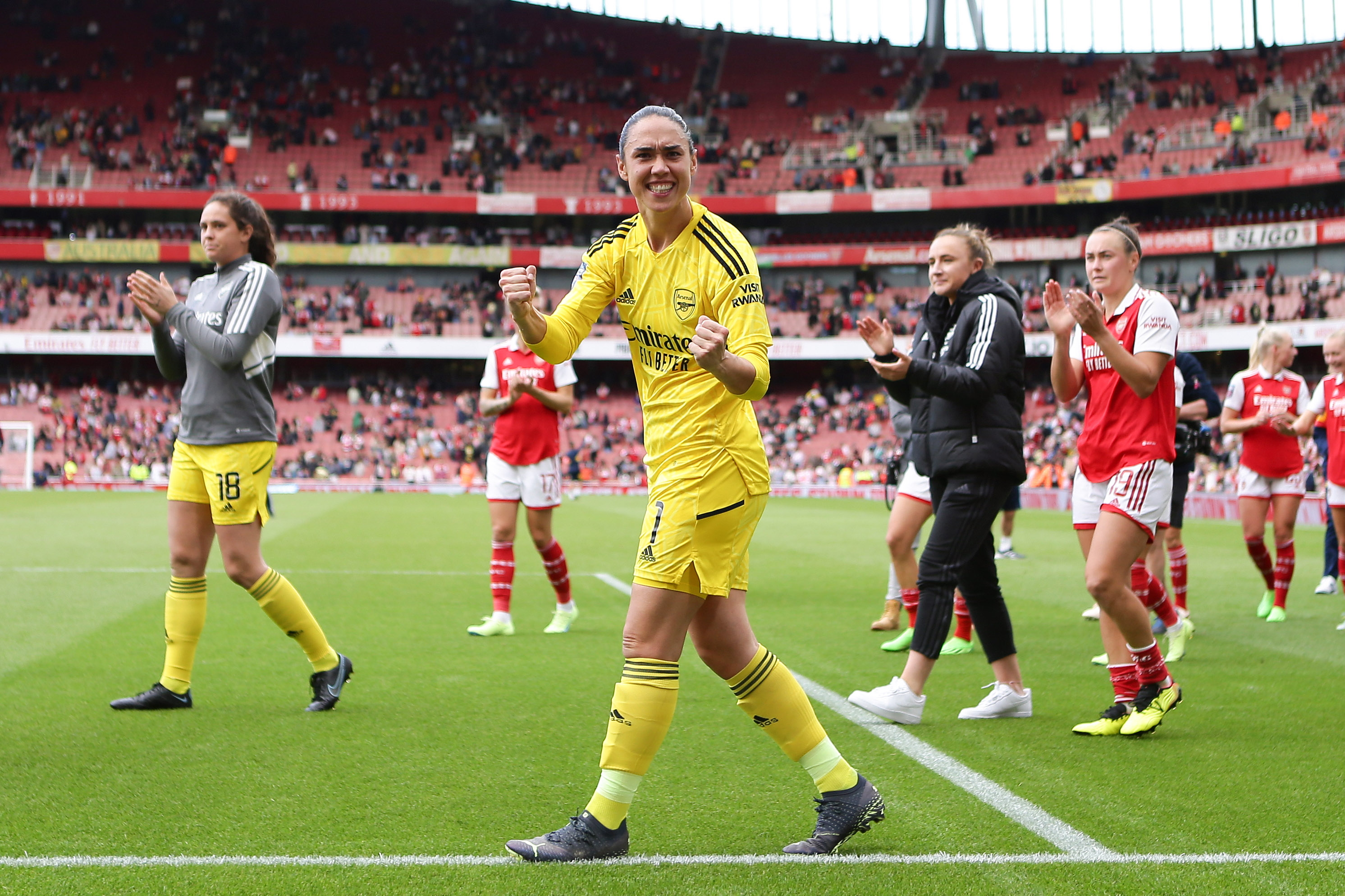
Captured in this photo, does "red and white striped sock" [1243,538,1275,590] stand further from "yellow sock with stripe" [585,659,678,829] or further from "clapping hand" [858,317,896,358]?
"yellow sock with stripe" [585,659,678,829]

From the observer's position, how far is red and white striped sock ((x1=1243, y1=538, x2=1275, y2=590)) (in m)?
9.31

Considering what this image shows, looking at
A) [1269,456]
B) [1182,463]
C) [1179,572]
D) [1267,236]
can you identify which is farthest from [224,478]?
[1267,236]

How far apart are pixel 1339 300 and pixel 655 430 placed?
149 feet

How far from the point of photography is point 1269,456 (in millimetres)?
9188

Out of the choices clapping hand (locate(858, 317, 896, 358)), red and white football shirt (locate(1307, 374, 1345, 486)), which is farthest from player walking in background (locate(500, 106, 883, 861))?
red and white football shirt (locate(1307, 374, 1345, 486))

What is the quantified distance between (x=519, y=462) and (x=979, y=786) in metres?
4.61

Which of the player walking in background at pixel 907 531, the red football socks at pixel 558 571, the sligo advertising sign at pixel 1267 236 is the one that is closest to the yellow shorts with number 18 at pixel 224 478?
the red football socks at pixel 558 571

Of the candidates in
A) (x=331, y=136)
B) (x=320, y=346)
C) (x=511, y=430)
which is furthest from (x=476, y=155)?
(x=511, y=430)

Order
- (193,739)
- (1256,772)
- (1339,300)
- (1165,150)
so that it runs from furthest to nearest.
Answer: (1165,150)
(1339,300)
(193,739)
(1256,772)

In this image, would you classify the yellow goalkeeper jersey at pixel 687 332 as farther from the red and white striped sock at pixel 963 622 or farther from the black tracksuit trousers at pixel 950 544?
the red and white striped sock at pixel 963 622

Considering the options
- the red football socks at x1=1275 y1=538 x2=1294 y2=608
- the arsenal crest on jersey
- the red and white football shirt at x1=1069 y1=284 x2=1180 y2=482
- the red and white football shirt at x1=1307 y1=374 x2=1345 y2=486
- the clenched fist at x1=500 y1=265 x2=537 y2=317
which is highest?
the clenched fist at x1=500 y1=265 x2=537 y2=317

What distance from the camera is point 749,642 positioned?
11.6 feet

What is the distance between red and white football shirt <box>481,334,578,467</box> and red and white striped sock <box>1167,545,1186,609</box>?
14.7 feet

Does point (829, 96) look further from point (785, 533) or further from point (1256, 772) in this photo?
point (1256, 772)
